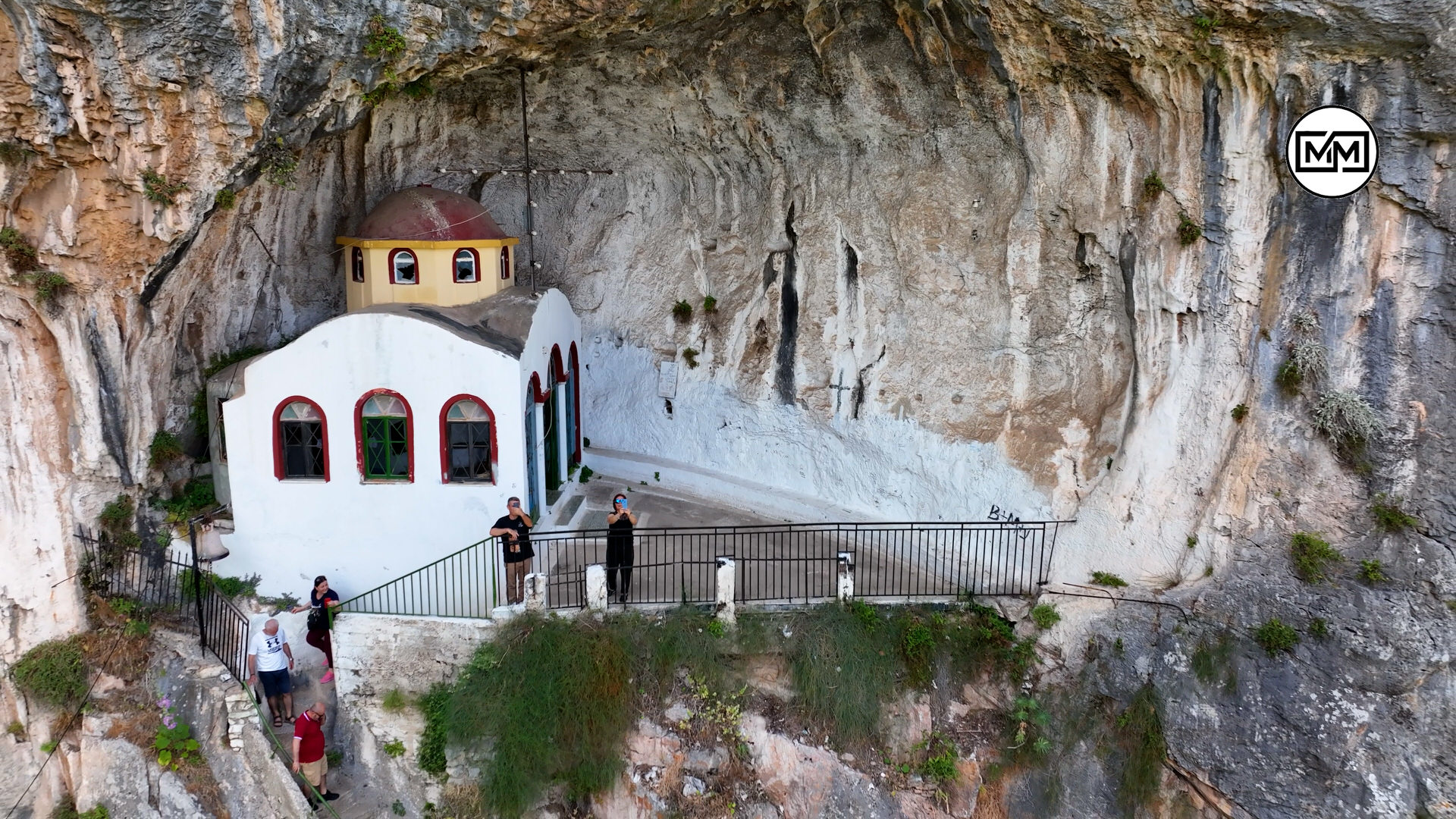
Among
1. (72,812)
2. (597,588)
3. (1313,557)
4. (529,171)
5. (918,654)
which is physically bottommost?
(72,812)

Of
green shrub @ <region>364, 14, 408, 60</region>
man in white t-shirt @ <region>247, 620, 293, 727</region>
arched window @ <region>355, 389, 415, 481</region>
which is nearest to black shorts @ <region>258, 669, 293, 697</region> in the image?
man in white t-shirt @ <region>247, 620, 293, 727</region>

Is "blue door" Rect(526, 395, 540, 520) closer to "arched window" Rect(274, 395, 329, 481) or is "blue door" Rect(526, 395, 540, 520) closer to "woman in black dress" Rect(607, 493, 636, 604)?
"woman in black dress" Rect(607, 493, 636, 604)

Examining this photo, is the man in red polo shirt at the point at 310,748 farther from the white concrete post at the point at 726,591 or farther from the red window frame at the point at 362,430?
the white concrete post at the point at 726,591

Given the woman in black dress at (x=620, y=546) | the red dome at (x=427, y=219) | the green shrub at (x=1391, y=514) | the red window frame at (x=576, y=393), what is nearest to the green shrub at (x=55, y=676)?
the red dome at (x=427, y=219)

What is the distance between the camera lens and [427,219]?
523 inches

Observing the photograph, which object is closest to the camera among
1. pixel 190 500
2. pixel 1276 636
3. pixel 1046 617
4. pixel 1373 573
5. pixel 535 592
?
pixel 1373 573

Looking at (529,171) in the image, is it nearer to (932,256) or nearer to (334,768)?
(932,256)

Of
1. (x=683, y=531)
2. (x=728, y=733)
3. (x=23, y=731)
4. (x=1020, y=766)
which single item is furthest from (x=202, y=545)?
(x=1020, y=766)

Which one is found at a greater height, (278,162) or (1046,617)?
(278,162)

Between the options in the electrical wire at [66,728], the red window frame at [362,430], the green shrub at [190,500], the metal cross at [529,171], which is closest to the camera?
the electrical wire at [66,728]

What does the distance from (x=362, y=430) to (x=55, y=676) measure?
4.52m

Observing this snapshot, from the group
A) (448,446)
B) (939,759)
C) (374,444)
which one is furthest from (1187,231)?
(374,444)

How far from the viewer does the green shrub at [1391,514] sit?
9.12 metres

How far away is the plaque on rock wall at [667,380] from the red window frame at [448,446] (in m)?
4.81
